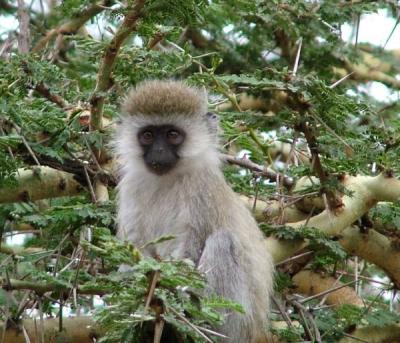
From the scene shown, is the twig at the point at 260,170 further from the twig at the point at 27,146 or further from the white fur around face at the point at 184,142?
the twig at the point at 27,146

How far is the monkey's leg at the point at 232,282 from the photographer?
562 cm

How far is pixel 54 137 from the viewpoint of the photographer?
5844mm

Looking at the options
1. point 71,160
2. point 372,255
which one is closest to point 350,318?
point 372,255

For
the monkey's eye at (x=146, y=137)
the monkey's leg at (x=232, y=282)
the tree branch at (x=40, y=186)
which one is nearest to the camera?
the monkey's leg at (x=232, y=282)

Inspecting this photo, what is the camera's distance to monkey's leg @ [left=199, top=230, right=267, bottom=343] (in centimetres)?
562

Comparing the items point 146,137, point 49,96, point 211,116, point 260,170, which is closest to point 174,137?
point 146,137

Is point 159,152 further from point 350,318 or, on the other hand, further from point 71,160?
point 350,318

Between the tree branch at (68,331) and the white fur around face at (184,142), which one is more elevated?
the white fur around face at (184,142)

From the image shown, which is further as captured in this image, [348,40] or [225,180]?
[348,40]

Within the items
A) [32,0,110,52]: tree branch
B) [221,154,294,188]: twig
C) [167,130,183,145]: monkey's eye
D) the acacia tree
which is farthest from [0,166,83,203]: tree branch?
[32,0,110,52]: tree branch

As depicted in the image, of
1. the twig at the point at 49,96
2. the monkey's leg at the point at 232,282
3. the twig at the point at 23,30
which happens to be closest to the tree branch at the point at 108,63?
the twig at the point at 49,96

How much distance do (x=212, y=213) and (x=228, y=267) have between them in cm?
45

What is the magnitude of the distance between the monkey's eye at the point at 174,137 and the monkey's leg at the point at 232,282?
83cm

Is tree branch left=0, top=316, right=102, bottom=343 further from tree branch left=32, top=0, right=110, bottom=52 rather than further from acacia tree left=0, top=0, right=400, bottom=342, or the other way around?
tree branch left=32, top=0, right=110, bottom=52
